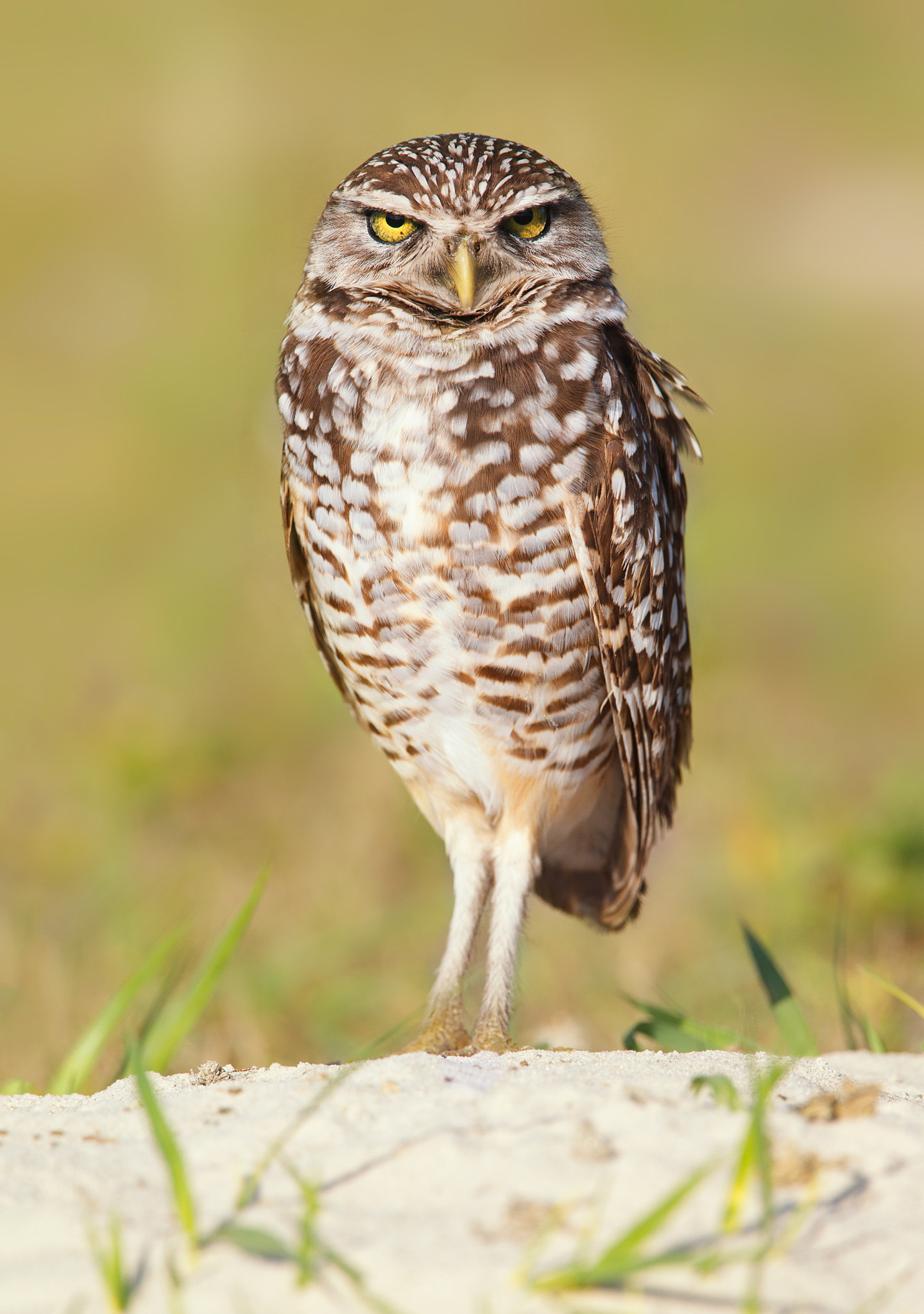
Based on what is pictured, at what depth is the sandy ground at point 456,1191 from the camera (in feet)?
5.03

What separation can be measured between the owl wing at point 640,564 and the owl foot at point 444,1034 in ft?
2.27

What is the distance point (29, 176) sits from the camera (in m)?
12.9

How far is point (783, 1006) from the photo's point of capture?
2.98m

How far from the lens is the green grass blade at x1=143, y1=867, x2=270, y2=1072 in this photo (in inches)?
107

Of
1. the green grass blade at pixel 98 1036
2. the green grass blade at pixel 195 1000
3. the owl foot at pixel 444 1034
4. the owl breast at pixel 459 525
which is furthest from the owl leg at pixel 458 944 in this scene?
the green grass blade at pixel 98 1036

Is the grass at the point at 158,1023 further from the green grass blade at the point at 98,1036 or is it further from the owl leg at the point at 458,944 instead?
the owl leg at the point at 458,944

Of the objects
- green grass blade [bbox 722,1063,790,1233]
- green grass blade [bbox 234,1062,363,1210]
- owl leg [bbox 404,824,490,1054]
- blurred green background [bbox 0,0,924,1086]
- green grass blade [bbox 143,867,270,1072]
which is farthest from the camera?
blurred green background [bbox 0,0,924,1086]

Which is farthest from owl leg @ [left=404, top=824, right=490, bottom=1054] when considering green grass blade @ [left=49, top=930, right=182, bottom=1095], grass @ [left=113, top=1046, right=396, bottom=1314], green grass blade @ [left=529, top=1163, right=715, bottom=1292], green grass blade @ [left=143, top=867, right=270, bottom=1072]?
green grass blade @ [left=529, top=1163, right=715, bottom=1292]

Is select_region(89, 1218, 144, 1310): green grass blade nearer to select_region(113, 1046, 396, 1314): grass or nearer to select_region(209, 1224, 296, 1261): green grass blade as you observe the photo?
select_region(113, 1046, 396, 1314): grass

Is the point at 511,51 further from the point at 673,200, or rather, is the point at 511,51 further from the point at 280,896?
the point at 280,896

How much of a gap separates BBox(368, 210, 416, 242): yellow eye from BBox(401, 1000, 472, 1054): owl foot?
1.89m

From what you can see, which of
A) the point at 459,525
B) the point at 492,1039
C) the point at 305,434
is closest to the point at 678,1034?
the point at 492,1039

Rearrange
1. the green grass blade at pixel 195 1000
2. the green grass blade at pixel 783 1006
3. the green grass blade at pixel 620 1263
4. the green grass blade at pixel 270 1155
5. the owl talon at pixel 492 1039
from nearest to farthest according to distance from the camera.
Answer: the green grass blade at pixel 620 1263
the green grass blade at pixel 270 1155
the green grass blade at pixel 195 1000
the green grass blade at pixel 783 1006
the owl talon at pixel 492 1039

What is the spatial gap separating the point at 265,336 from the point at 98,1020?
2045 millimetres
